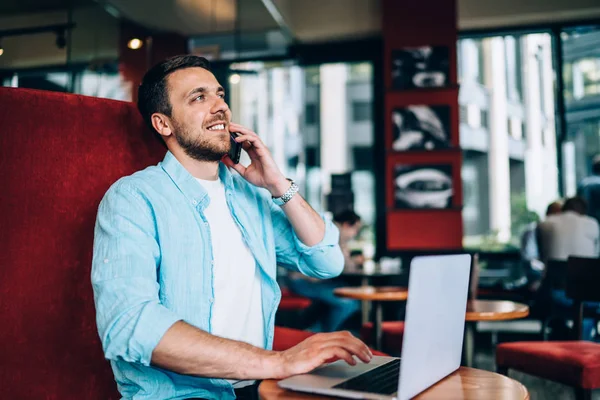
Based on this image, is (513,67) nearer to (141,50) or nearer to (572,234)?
(572,234)

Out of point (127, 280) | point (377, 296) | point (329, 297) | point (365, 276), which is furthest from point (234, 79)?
point (127, 280)

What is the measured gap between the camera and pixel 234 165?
171cm

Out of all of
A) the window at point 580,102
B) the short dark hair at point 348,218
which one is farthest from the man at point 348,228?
the window at point 580,102

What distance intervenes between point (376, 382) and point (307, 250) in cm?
69

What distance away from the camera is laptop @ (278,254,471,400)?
2.88ft

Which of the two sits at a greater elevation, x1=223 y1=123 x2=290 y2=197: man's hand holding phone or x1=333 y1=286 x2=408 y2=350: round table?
x1=223 y1=123 x2=290 y2=197: man's hand holding phone

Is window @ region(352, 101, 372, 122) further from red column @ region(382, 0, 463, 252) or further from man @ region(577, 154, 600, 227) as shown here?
man @ region(577, 154, 600, 227)

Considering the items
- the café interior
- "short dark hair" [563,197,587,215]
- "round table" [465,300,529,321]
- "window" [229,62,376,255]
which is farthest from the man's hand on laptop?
"window" [229,62,376,255]

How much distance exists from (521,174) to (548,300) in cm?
246

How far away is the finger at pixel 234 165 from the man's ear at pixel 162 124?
19 cm

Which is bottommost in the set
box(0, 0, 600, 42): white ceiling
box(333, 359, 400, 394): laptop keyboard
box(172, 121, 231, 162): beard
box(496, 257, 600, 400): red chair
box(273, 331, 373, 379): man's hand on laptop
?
box(496, 257, 600, 400): red chair

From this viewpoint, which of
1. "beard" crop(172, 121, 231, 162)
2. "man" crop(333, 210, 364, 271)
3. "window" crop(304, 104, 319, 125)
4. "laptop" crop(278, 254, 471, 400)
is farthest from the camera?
"window" crop(304, 104, 319, 125)

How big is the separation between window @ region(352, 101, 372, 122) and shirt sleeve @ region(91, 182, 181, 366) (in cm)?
582

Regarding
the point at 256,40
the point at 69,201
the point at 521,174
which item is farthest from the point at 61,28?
the point at 521,174
